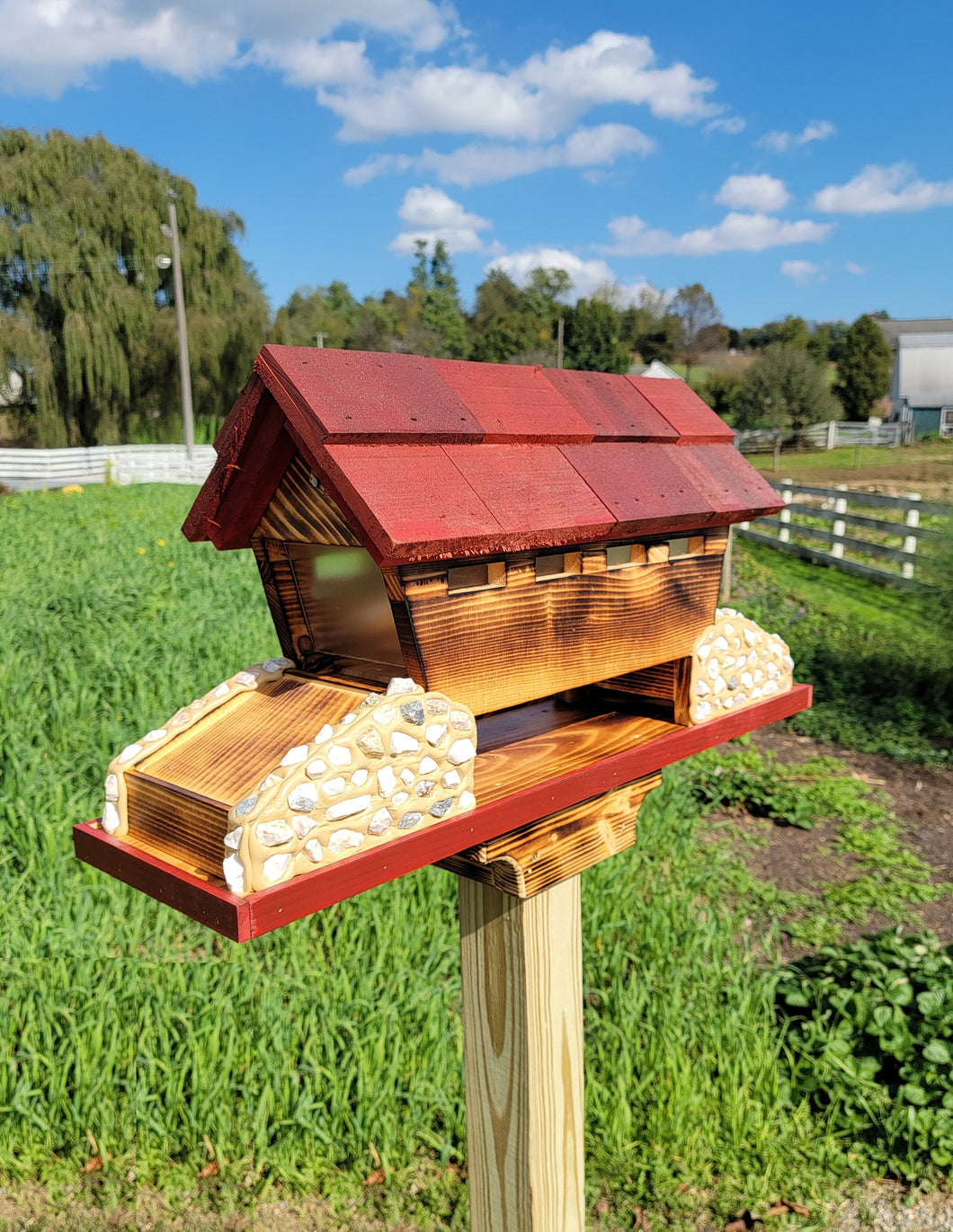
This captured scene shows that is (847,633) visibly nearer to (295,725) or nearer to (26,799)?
(26,799)

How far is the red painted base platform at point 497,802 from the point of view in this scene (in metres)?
1.01

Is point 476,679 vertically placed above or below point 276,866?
above

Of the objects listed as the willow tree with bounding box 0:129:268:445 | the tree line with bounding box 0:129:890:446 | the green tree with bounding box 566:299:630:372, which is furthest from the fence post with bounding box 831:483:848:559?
the green tree with bounding box 566:299:630:372

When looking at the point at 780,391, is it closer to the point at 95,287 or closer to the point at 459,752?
the point at 95,287

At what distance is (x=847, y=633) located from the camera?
836 centimetres

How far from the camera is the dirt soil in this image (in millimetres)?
4402

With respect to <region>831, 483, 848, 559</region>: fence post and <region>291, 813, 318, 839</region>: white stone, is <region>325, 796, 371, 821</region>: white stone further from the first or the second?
<region>831, 483, 848, 559</region>: fence post

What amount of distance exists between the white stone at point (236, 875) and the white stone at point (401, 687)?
0.88 ft

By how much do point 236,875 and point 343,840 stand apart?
135mm

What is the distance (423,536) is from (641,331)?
44.2m

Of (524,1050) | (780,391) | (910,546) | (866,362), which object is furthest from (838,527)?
(866,362)

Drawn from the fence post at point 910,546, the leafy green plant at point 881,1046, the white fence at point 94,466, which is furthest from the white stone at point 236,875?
the white fence at point 94,466

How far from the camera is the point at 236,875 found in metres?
0.99

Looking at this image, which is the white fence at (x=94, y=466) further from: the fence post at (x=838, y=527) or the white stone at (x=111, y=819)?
the white stone at (x=111, y=819)
